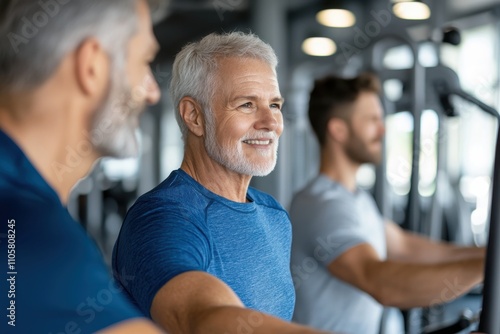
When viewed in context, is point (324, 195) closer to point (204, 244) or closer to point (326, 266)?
point (326, 266)

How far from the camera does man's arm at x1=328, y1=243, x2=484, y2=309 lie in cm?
200

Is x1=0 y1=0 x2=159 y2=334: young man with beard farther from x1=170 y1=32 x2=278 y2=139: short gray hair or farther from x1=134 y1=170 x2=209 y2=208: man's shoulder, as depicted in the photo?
x1=170 y1=32 x2=278 y2=139: short gray hair

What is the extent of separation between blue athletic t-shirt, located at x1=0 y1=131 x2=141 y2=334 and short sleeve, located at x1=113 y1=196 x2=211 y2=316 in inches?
13.9

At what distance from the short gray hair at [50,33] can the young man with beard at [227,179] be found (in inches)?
20.4

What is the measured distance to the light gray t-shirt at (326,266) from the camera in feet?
7.42

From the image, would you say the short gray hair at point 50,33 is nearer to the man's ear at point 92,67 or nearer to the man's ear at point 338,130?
the man's ear at point 92,67

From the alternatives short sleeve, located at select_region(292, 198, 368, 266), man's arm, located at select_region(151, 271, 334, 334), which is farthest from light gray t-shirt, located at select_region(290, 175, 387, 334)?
man's arm, located at select_region(151, 271, 334, 334)

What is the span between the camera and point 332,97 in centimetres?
272

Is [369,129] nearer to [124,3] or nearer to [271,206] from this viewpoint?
[271,206]

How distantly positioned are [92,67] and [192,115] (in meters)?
0.75

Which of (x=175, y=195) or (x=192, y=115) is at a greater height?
(x=192, y=115)

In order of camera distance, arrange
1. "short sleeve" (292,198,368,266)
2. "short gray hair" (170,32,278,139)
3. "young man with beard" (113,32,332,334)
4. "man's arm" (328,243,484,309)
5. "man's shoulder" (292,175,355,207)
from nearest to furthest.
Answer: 1. "young man with beard" (113,32,332,334)
2. "short gray hair" (170,32,278,139)
3. "man's arm" (328,243,484,309)
4. "short sleeve" (292,198,368,266)
5. "man's shoulder" (292,175,355,207)

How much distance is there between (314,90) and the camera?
2.76 metres

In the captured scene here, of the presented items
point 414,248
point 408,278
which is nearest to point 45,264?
point 408,278
